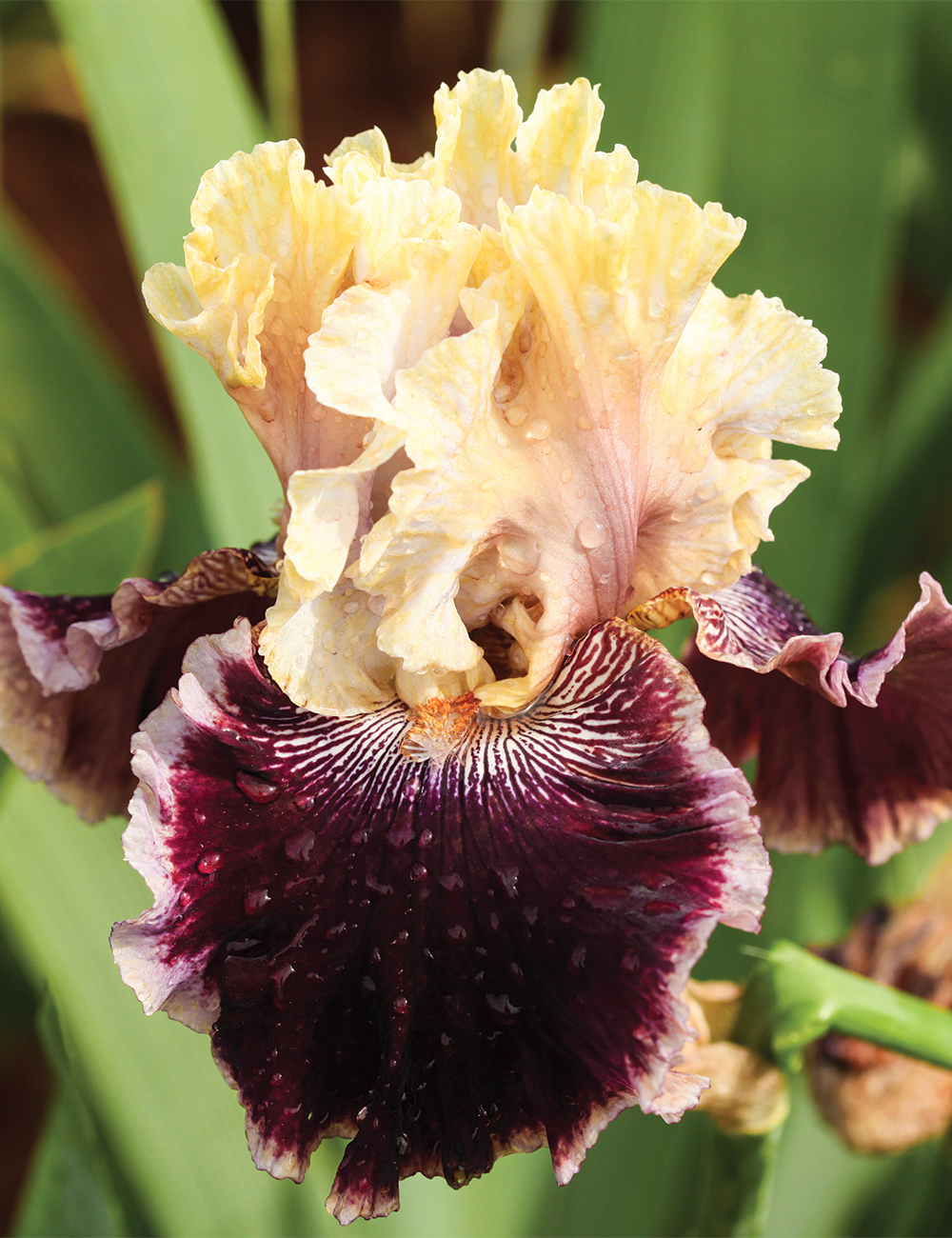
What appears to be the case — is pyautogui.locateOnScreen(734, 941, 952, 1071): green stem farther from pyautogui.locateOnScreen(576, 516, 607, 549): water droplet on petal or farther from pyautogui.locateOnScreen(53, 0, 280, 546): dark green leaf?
pyautogui.locateOnScreen(53, 0, 280, 546): dark green leaf

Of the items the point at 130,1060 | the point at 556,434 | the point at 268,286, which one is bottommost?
the point at 130,1060

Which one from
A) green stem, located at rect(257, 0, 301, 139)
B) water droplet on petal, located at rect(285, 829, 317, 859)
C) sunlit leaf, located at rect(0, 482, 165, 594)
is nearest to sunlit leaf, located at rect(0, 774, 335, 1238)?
sunlit leaf, located at rect(0, 482, 165, 594)

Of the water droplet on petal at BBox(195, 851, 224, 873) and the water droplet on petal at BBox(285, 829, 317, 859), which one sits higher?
the water droplet on petal at BBox(195, 851, 224, 873)

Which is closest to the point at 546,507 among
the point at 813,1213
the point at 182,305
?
the point at 182,305

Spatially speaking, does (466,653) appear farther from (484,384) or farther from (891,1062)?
(891,1062)

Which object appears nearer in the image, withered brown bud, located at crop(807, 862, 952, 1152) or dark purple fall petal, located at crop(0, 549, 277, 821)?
dark purple fall petal, located at crop(0, 549, 277, 821)

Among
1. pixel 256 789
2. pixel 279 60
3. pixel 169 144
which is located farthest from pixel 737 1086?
pixel 279 60

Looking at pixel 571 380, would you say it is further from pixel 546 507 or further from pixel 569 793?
pixel 569 793
